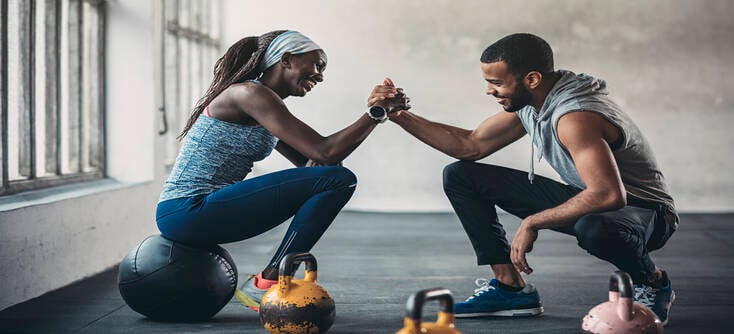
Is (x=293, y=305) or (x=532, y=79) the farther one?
(x=532, y=79)

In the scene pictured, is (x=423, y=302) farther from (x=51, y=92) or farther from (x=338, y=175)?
(x=51, y=92)

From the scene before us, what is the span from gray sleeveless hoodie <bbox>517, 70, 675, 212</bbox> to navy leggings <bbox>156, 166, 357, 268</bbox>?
2.22ft

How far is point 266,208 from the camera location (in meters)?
2.84

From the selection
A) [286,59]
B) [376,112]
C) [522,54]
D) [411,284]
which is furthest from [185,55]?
[522,54]

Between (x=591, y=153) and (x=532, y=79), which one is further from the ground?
(x=532, y=79)

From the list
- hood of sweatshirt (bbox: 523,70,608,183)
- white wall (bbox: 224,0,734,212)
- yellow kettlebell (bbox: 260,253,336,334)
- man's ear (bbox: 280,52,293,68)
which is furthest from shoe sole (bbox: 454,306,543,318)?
white wall (bbox: 224,0,734,212)

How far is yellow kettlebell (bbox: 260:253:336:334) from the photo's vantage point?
2.47 meters

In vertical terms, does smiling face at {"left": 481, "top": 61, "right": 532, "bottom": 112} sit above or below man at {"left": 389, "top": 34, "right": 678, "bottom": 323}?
above

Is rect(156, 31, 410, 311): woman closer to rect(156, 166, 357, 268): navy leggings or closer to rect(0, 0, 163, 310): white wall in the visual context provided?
rect(156, 166, 357, 268): navy leggings

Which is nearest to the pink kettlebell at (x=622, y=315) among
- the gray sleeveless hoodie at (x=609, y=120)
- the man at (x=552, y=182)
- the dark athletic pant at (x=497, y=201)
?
the man at (x=552, y=182)

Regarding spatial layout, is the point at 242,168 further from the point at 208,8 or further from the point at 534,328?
the point at 208,8

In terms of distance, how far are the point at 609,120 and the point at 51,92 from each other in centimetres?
274

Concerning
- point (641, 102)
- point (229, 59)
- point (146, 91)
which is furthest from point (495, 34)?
point (229, 59)

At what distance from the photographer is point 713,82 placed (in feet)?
27.1
